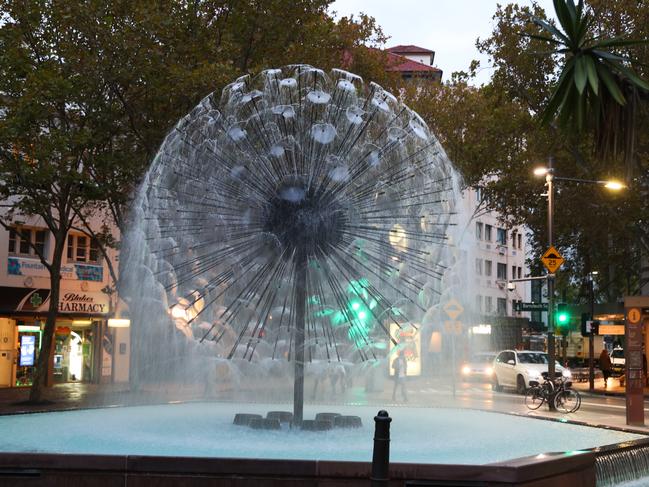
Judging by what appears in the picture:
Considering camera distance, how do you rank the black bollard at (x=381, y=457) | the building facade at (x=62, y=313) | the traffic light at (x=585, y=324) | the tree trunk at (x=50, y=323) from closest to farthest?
1. the black bollard at (x=381, y=457)
2. the tree trunk at (x=50, y=323)
3. the building facade at (x=62, y=313)
4. the traffic light at (x=585, y=324)

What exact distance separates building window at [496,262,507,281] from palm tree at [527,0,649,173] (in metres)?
72.9

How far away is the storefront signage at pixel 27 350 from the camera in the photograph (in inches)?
1350

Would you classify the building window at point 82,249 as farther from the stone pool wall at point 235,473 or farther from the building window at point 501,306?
the building window at point 501,306

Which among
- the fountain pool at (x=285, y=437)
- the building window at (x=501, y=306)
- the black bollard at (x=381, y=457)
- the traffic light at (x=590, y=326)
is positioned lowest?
the fountain pool at (x=285, y=437)

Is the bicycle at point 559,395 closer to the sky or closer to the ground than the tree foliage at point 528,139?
closer to the ground

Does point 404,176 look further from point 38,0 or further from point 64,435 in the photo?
point 38,0

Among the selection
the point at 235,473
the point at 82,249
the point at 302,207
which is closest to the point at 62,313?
the point at 82,249

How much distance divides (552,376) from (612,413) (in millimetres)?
2086

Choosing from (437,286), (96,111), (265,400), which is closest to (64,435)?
(437,286)

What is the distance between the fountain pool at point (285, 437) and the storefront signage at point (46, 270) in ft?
64.0

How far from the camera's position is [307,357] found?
14094mm

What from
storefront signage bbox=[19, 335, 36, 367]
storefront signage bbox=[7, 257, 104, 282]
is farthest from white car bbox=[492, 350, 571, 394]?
storefront signage bbox=[19, 335, 36, 367]

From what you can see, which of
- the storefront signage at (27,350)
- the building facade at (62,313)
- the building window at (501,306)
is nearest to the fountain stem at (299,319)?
the building facade at (62,313)

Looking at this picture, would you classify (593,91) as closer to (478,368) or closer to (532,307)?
(532,307)
